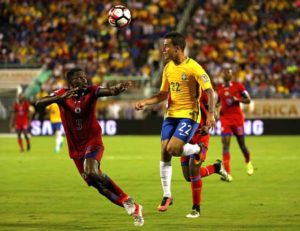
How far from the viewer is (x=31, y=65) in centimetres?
3956

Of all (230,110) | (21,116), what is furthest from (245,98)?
(21,116)

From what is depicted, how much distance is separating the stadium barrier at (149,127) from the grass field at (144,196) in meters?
11.7

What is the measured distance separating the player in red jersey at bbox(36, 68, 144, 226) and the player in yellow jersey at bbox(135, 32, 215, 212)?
2.90 feet

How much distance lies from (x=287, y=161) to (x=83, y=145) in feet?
40.9

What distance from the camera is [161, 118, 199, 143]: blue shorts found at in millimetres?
10961

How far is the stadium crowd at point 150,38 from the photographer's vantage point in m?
38.9

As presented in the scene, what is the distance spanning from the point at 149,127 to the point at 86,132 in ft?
88.9

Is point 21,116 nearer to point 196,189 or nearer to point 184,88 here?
point 196,189

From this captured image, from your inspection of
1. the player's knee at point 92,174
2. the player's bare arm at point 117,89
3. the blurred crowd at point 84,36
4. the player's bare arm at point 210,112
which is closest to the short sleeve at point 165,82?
the player's bare arm at point 210,112

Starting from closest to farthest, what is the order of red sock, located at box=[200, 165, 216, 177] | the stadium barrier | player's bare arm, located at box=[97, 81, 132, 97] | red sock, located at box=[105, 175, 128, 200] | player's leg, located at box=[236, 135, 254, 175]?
1. player's bare arm, located at box=[97, 81, 132, 97]
2. red sock, located at box=[105, 175, 128, 200]
3. red sock, located at box=[200, 165, 216, 177]
4. player's leg, located at box=[236, 135, 254, 175]
5. the stadium barrier

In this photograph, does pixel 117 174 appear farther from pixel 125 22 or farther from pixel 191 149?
pixel 191 149

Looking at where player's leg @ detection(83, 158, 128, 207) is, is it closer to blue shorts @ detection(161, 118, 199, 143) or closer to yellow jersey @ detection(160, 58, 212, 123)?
blue shorts @ detection(161, 118, 199, 143)

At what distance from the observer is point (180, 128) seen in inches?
433

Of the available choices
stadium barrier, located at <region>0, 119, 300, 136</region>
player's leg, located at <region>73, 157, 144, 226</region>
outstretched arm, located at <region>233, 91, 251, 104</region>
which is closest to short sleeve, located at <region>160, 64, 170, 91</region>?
player's leg, located at <region>73, 157, 144, 226</region>
